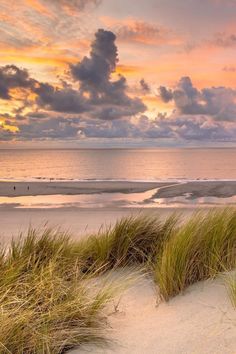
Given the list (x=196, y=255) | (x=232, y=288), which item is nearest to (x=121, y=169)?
(x=196, y=255)

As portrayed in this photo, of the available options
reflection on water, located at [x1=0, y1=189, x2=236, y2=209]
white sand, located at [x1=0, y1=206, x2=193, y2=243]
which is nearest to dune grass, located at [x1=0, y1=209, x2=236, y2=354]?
white sand, located at [x1=0, y1=206, x2=193, y2=243]

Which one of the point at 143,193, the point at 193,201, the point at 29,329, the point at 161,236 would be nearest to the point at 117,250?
the point at 161,236

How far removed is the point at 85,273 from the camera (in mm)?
4387

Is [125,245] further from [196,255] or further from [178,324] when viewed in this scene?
[178,324]

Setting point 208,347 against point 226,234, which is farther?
point 226,234

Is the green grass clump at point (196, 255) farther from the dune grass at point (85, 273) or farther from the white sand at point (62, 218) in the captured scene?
the white sand at point (62, 218)

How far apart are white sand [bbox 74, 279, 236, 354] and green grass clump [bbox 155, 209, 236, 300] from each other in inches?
4.9

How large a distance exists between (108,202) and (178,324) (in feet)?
50.7

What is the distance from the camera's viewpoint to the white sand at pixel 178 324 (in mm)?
3191

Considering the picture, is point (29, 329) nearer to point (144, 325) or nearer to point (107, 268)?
point (144, 325)

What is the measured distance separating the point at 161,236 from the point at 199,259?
130cm

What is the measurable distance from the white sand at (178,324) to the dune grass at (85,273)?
136 millimetres

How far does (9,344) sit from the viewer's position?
121 inches

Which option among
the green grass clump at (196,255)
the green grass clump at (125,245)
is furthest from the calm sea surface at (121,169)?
the green grass clump at (196,255)
